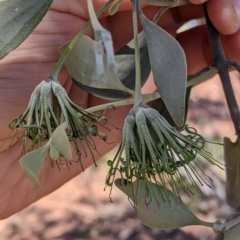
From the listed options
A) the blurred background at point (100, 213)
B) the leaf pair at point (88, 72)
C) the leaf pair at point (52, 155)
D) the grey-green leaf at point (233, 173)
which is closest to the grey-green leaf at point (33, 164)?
the leaf pair at point (52, 155)

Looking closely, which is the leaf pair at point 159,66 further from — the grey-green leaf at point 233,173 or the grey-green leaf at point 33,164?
the grey-green leaf at point 233,173

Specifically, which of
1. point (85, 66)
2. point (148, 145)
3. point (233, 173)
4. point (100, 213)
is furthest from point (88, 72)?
point (100, 213)

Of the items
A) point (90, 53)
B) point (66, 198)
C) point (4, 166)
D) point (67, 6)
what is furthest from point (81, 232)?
point (90, 53)

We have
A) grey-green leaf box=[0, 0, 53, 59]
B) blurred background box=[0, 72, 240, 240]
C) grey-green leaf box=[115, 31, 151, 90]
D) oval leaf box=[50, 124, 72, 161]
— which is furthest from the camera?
blurred background box=[0, 72, 240, 240]

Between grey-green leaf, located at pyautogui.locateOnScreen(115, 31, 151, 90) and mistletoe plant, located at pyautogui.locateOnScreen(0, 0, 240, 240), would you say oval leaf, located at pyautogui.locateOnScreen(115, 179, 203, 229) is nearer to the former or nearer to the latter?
mistletoe plant, located at pyautogui.locateOnScreen(0, 0, 240, 240)

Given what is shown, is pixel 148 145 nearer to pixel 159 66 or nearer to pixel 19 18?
pixel 159 66

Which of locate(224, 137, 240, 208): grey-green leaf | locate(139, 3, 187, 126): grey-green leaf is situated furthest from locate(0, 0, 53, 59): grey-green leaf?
locate(224, 137, 240, 208): grey-green leaf
